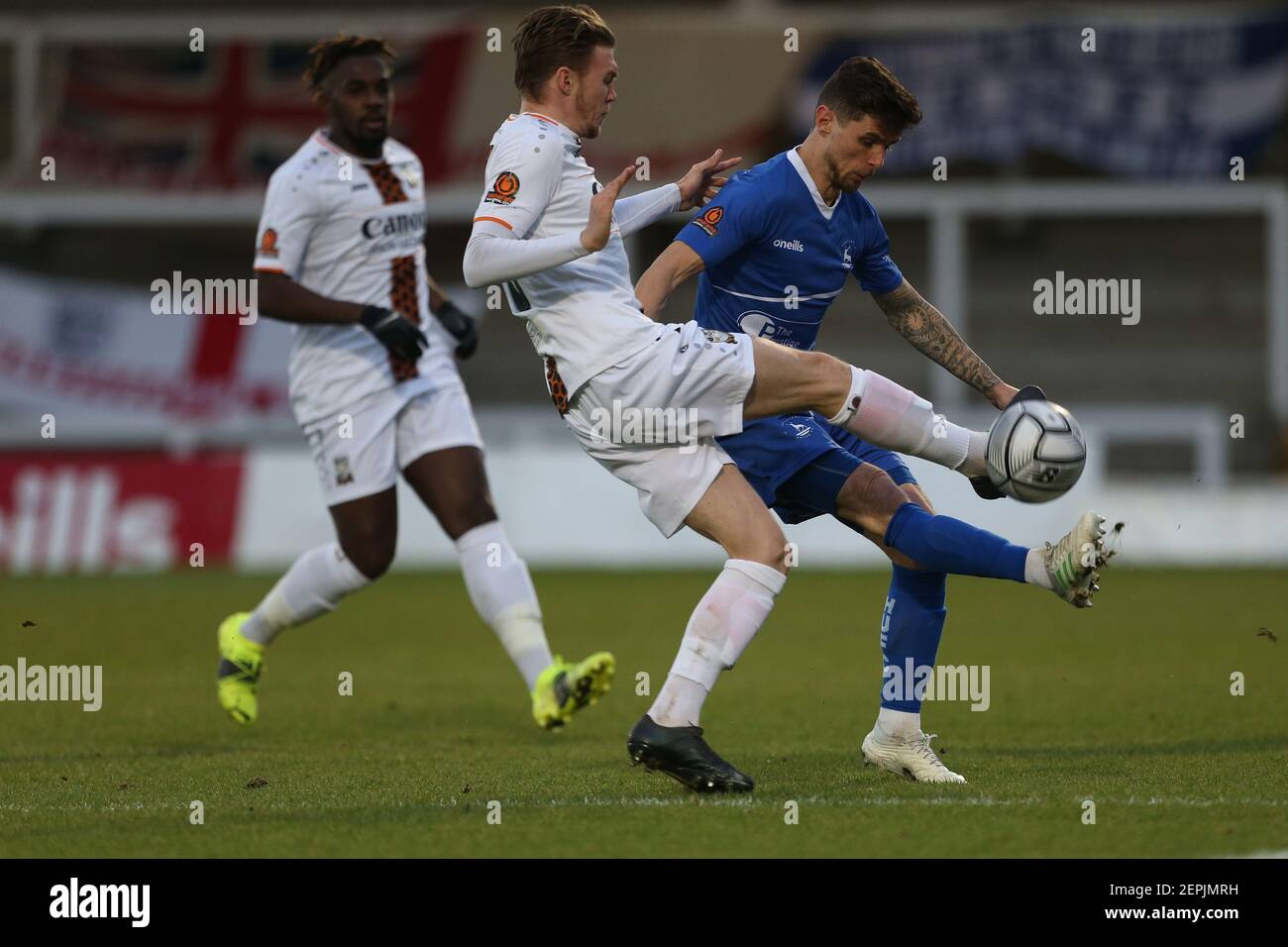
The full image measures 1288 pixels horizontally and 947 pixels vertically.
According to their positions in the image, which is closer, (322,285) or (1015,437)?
(1015,437)

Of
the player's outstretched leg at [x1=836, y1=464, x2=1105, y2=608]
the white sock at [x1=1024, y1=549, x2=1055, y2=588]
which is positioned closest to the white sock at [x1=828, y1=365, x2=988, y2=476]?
the player's outstretched leg at [x1=836, y1=464, x2=1105, y2=608]

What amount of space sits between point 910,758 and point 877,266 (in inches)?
63.7

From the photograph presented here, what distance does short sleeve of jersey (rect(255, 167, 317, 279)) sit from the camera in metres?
7.21

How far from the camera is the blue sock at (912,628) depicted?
6.16 metres

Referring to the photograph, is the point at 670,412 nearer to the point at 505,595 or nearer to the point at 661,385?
the point at 661,385

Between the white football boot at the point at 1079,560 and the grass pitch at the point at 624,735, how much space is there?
60cm

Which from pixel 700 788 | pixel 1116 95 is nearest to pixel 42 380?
pixel 1116 95

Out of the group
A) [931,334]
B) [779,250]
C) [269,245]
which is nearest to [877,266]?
[931,334]

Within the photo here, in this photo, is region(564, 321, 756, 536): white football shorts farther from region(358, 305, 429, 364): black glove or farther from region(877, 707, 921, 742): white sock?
region(358, 305, 429, 364): black glove

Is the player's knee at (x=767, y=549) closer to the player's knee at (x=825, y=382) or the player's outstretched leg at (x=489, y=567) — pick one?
the player's knee at (x=825, y=382)

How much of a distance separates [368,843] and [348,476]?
255 centimetres

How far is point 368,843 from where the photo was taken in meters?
4.89

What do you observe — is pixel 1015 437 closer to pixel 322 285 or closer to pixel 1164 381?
pixel 322 285

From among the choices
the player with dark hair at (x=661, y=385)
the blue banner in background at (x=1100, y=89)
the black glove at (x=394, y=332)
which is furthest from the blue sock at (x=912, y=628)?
the blue banner in background at (x=1100, y=89)
